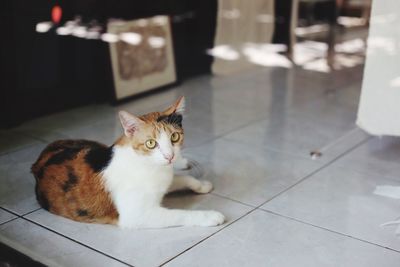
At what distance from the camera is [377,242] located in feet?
5.76

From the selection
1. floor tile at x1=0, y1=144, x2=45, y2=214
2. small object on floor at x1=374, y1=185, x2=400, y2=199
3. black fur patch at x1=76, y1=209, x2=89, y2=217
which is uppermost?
black fur patch at x1=76, y1=209, x2=89, y2=217

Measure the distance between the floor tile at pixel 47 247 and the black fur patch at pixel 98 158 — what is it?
0.26 metres

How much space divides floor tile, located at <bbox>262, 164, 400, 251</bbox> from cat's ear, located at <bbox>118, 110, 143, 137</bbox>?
1.96ft

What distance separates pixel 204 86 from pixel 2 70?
1403mm

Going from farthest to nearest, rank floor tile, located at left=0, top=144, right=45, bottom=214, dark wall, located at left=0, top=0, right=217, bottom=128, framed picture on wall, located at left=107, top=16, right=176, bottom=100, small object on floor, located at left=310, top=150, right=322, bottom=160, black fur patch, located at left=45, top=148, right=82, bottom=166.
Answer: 1. framed picture on wall, located at left=107, top=16, right=176, bottom=100
2. dark wall, located at left=0, top=0, right=217, bottom=128
3. small object on floor, located at left=310, top=150, right=322, bottom=160
4. floor tile, located at left=0, top=144, right=45, bottom=214
5. black fur patch, located at left=45, top=148, right=82, bottom=166

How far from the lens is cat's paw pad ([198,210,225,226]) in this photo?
183 centimetres

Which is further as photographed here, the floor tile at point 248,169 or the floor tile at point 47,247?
the floor tile at point 248,169

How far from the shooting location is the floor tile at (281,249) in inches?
64.6

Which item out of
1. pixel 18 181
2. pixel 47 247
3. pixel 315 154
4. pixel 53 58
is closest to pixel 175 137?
pixel 47 247

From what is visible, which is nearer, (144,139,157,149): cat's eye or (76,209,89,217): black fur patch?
(144,139,157,149): cat's eye

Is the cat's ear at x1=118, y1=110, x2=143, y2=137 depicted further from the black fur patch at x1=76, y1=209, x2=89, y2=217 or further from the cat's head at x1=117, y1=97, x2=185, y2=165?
the black fur patch at x1=76, y1=209, x2=89, y2=217

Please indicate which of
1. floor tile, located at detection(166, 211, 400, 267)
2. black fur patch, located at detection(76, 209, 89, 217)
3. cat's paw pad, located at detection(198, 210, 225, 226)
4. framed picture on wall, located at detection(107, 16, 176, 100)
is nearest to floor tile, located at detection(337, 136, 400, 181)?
floor tile, located at detection(166, 211, 400, 267)

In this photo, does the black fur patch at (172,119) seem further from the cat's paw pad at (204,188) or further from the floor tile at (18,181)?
the floor tile at (18,181)

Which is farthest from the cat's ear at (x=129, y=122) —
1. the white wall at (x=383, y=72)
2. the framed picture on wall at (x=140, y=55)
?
the framed picture on wall at (x=140, y=55)
